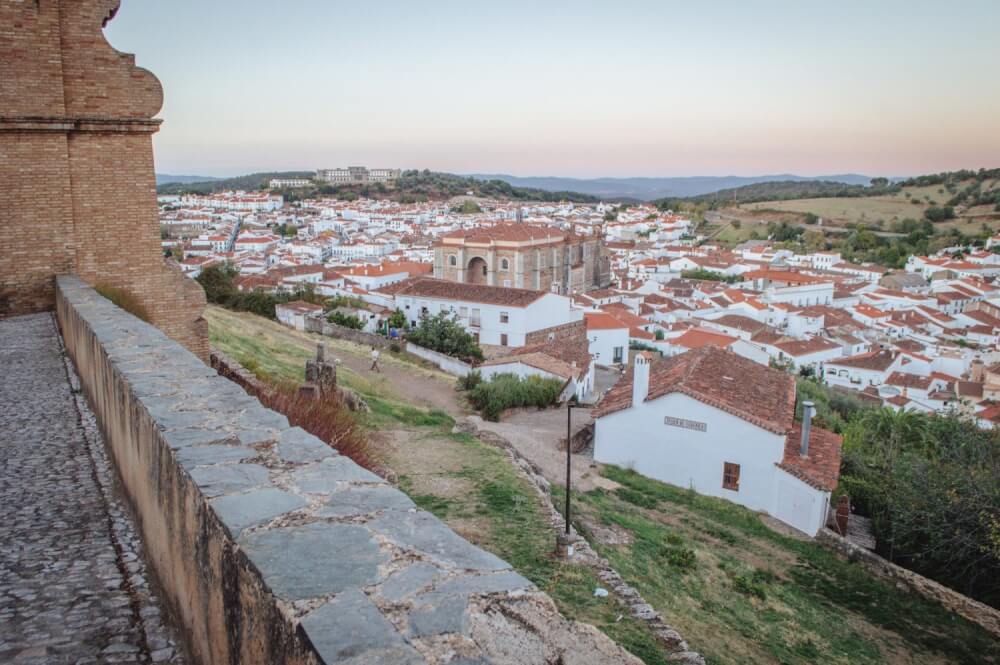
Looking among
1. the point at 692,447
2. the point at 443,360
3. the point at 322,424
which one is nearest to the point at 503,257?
the point at 443,360

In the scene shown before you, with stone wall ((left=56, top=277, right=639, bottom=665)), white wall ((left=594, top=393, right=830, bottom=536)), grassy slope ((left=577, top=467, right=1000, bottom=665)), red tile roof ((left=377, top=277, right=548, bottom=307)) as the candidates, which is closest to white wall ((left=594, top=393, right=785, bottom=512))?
white wall ((left=594, top=393, right=830, bottom=536))

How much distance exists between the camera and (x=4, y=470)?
4.17 m

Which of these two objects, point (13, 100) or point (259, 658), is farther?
point (13, 100)

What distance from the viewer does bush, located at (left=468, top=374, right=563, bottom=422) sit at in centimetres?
2142

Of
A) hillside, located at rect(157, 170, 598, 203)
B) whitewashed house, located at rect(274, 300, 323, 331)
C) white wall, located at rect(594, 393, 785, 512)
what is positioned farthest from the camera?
hillside, located at rect(157, 170, 598, 203)

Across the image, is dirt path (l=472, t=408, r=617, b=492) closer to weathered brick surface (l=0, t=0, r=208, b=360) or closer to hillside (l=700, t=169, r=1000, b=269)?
weathered brick surface (l=0, t=0, r=208, b=360)

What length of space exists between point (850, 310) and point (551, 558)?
53629 millimetres

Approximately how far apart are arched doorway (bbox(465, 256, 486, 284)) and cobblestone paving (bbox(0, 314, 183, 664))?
143ft

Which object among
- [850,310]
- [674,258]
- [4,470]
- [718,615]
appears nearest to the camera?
[4,470]

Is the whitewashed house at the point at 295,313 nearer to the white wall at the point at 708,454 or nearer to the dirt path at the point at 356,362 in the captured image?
the dirt path at the point at 356,362

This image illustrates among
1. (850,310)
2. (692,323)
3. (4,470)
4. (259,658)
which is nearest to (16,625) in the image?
(259,658)

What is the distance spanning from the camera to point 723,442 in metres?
15.5

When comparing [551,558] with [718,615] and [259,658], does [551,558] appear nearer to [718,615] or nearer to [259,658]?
[718,615]

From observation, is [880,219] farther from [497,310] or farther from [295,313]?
[295,313]
